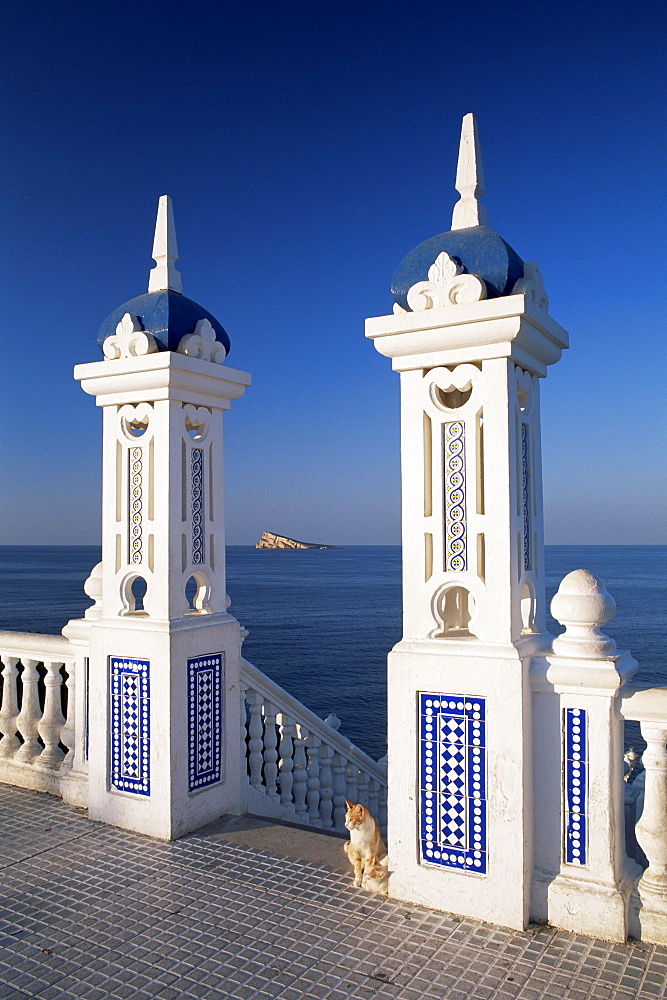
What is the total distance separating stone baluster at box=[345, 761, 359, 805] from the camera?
682cm

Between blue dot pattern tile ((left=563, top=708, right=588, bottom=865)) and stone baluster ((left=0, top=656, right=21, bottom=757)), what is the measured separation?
4.07m

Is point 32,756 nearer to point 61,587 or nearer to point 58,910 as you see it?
point 58,910

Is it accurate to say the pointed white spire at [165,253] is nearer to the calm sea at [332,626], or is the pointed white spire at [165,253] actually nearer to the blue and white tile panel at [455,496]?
the blue and white tile panel at [455,496]

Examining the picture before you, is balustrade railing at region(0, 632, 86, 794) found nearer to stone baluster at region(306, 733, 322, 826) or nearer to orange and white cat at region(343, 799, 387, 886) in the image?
stone baluster at region(306, 733, 322, 826)

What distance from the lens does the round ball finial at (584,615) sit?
11.4 feet

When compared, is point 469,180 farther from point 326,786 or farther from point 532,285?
point 326,786

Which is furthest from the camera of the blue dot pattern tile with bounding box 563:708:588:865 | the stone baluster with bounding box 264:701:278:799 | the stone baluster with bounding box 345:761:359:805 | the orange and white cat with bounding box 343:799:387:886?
the stone baluster with bounding box 345:761:359:805

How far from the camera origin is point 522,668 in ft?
11.3

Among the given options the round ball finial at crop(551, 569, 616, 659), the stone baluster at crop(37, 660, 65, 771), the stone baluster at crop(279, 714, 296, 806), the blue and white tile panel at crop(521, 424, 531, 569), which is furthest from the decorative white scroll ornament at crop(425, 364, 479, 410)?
the stone baluster at crop(37, 660, 65, 771)

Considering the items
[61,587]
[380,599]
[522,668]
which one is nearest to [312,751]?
[522,668]

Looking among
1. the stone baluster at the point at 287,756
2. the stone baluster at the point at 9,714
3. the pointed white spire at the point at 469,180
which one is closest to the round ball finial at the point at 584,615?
the pointed white spire at the point at 469,180

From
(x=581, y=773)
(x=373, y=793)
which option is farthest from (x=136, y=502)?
(x=373, y=793)

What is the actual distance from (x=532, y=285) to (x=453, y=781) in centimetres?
243

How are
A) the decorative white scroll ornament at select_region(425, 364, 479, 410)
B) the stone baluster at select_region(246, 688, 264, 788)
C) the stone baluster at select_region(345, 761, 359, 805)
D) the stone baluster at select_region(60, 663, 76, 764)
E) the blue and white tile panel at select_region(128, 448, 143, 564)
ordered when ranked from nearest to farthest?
the decorative white scroll ornament at select_region(425, 364, 479, 410)
the blue and white tile panel at select_region(128, 448, 143, 564)
the stone baluster at select_region(60, 663, 76, 764)
the stone baluster at select_region(246, 688, 264, 788)
the stone baluster at select_region(345, 761, 359, 805)
